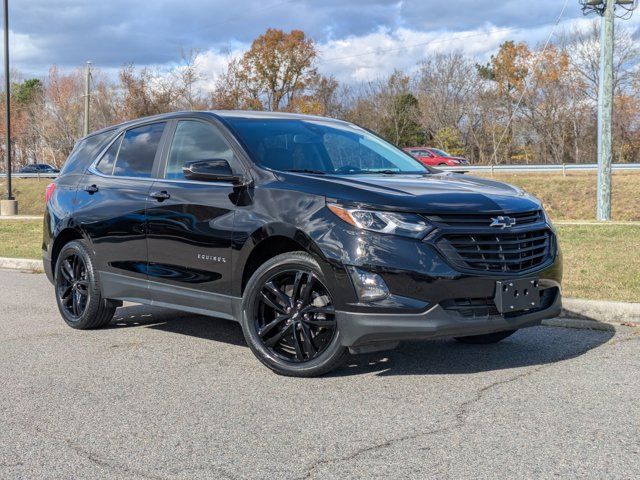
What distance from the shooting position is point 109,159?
22.7 feet

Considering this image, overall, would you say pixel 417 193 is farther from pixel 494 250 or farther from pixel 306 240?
pixel 306 240

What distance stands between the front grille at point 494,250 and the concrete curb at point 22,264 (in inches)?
337

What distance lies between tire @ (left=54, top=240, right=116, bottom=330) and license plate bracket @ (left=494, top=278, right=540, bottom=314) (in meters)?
3.58

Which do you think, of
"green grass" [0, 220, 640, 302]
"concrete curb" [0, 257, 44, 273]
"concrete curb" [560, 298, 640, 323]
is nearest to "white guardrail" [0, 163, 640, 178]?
"green grass" [0, 220, 640, 302]

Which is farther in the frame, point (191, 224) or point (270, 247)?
point (191, 224)

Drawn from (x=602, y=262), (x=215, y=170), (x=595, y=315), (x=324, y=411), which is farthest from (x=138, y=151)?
(x=602, y=262)

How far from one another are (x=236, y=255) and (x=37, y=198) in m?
43.7

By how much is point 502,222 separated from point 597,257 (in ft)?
19.3

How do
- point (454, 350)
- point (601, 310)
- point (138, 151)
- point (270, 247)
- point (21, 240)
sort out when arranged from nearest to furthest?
point (270, 247) < point (454, 350) < point (138, 151) < point (601, 310) < point (21, 240)

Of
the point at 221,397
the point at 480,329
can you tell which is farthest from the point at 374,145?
the point at 221,397

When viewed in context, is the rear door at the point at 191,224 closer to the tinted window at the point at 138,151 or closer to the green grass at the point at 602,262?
the tinted window at the point at 138,151

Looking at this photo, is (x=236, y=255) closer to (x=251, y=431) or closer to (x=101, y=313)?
(x=251, y=431)

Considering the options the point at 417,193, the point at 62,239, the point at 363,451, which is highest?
the point at 417,193

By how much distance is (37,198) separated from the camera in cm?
4569
